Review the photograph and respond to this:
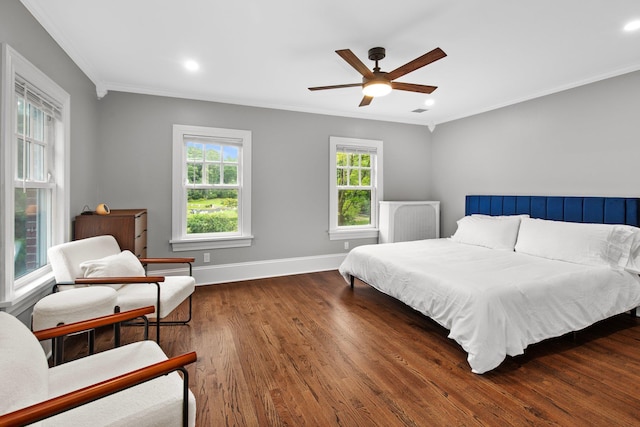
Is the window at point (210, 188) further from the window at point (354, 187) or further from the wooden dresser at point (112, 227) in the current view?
the window at point (354, 187)

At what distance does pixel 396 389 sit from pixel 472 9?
2.74 metres

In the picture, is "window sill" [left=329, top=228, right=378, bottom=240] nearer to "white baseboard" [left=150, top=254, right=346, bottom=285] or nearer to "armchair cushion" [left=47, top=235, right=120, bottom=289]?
"white baseboard" [left=150, top=254, right=346, bottom=285]

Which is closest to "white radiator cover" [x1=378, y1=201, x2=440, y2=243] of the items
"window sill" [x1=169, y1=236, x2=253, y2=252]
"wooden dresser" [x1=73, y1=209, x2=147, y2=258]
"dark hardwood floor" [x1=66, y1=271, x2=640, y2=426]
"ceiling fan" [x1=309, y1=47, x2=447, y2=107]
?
"dark hardwood floor" [x1=66, y1=271, x2=640, y2=426]

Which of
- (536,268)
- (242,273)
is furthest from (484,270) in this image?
(242,273)

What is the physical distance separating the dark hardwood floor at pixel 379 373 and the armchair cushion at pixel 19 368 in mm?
842

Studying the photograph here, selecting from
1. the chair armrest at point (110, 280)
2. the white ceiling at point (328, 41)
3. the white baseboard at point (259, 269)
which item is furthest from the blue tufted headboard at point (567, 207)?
the chair armrest at point (110, 280)

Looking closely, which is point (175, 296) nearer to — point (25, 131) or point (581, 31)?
point (25, 131)

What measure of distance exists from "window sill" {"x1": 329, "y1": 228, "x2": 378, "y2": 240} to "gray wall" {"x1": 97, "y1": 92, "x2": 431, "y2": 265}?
0.31 ft

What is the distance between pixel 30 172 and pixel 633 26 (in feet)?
16.3

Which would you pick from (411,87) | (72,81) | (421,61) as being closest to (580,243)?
(411,87)

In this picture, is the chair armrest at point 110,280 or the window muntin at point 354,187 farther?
the window muntin at point 354,187

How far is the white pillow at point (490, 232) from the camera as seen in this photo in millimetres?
3811

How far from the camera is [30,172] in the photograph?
2465 millimetres

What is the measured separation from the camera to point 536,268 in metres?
2.86
